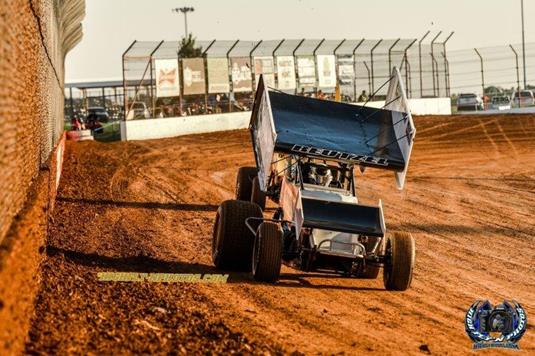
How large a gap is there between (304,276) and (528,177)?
540 inches

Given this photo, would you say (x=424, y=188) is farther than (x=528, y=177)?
No

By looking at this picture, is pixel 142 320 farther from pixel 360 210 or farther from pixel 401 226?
pixel 401 226

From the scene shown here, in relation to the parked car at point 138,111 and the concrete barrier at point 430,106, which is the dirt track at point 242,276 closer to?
the parked car at point 138,111

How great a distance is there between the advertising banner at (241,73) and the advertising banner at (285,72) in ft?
5.46

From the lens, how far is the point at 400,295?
1056cm

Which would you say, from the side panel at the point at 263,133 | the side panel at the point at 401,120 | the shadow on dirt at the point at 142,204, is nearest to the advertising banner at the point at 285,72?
the shadow on dirt at the point at 142,204

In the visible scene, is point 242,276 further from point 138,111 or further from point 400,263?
point 138,111

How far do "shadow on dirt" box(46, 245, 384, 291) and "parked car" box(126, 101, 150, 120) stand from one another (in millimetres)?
24413

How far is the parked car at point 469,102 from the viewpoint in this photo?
53.1 m

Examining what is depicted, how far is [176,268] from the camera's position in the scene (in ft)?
37.8


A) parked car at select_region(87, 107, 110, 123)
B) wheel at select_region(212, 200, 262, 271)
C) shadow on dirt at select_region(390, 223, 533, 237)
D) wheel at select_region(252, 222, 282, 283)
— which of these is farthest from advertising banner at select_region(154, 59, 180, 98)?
wheel at select_region(252, 222, 282, 283)

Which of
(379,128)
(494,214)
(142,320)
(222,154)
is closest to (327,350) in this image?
(142,320)

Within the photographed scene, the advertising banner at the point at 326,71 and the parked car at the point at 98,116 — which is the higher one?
the advertising banner at the point at 326,71

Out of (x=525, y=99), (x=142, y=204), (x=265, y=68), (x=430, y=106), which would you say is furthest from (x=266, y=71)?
(x=142, y=204)
